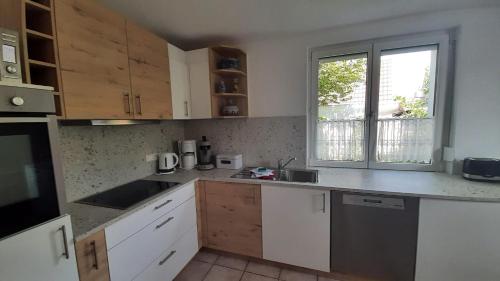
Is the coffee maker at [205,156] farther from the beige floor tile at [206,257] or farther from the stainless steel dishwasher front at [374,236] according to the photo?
the stainless steel dishwasher front at [374,236]

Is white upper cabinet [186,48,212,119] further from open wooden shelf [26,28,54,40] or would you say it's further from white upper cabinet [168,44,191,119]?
open wooden shelf [26,28,54,40]

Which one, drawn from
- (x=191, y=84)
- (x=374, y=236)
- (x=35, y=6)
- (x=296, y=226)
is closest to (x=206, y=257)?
(x=296, y=226)

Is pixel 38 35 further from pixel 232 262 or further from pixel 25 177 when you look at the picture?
pixel 232 262

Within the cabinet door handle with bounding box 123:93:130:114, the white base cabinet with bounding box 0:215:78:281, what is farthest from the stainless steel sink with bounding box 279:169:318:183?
the white base cabinet with bounding box 0:215:78:281

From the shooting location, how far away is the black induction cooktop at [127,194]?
4.40ft

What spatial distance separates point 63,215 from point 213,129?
5.38 ft

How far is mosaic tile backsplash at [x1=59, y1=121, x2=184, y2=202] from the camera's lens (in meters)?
1.38

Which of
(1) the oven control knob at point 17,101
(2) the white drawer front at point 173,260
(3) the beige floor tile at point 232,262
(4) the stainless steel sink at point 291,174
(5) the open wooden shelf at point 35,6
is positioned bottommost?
(3) the beige floor tile at point 232,262

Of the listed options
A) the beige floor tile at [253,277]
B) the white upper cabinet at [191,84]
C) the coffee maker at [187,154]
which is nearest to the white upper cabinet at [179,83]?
the white upper cabinet at [191,84]

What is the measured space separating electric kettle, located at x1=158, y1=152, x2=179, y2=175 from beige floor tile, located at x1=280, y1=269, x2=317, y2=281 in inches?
55.4

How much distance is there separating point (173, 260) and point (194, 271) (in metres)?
0.33

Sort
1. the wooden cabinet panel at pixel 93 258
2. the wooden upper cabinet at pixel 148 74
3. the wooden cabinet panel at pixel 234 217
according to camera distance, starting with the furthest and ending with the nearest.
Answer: the wooden cabinet panel at pixel 234 217, the wooden upper cabinet at pixel 148 74, the wooden cabinet panel at pixel 93 258

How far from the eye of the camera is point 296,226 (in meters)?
1.69

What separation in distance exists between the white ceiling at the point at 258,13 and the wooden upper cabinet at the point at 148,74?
6.2 inches
